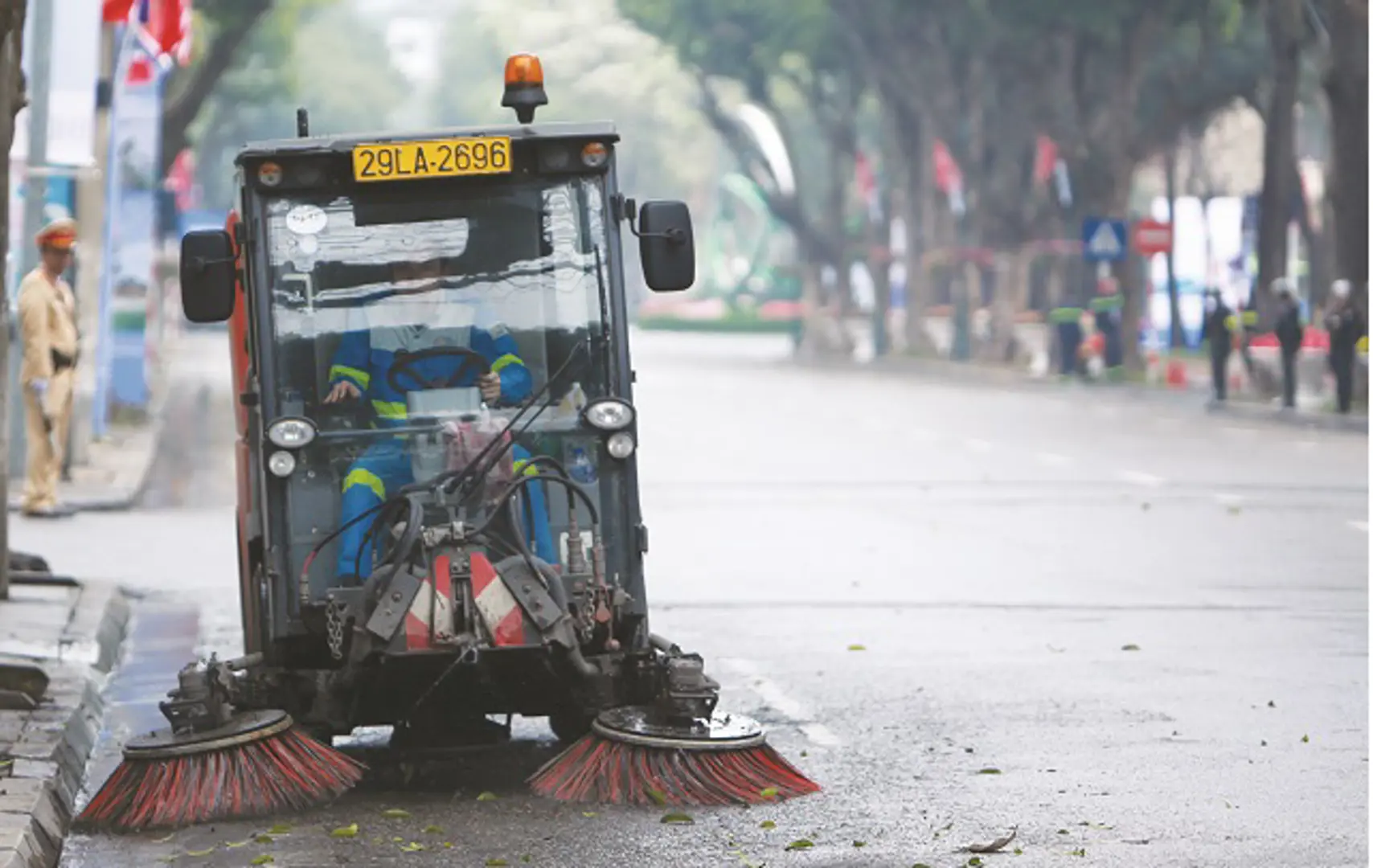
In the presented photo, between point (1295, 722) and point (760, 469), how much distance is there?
52.4 feet

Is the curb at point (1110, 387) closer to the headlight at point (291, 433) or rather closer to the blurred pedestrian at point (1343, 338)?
the blurred pedestrian at point (1343, 338)

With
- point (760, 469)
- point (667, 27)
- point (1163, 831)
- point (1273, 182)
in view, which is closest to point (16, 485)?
point (760, 469)

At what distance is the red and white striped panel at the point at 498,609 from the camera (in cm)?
898

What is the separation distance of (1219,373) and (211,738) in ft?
107

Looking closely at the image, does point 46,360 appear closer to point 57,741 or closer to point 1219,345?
point 57,741

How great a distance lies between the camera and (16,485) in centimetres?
2409

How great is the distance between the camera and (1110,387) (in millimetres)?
47688

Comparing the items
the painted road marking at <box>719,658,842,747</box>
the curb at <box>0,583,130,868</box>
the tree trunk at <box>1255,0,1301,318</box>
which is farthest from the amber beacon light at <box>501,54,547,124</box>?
the tree trunk at <box>1255,0,1301,318</box>

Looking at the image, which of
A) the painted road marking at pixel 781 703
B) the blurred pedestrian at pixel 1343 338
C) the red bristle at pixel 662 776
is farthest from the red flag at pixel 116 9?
the red bristle at pixel 662 776

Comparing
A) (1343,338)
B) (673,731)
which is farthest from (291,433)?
(1343,338)

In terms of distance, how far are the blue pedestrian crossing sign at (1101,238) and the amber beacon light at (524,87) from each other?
119 ft

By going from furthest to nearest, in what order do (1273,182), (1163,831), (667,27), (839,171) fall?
(839,171), (667,27), (1273,182), (1163,831)

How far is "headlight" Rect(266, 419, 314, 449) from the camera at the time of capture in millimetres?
9672

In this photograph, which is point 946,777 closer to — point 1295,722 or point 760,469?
point 1295,722
